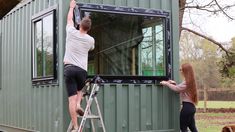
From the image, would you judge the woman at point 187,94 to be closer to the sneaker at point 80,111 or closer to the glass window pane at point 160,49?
the glass window pane at point 160,49

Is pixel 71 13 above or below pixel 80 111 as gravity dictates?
above

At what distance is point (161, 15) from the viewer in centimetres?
701

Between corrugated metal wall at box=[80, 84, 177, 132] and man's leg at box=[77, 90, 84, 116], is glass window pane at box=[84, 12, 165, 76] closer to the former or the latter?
corrugated metal wall at box=[80, 84, 177, 132]

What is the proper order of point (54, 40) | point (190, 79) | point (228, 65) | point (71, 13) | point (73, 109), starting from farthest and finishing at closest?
point (228, 65)
point (190, 79)
point (54, 40)
point (71, 13)
point (73, 109)

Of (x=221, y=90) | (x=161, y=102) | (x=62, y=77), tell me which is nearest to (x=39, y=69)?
(x=62, y=77)

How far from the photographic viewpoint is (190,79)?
6.69 metres

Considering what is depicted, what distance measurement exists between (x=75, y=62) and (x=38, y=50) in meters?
1.58

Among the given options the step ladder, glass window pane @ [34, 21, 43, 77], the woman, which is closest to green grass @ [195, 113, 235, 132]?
the woman

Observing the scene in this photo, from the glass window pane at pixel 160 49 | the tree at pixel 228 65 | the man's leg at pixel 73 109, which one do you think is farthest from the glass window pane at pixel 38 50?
the tree at pixel 228 65

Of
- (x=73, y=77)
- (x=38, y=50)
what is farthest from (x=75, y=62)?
(x=38, y=50)

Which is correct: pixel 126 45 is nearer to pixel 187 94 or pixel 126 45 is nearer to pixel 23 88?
pixel 187 94

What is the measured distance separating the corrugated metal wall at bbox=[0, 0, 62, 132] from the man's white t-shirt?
0.63 metres

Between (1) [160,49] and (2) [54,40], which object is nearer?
(2) [54,40]

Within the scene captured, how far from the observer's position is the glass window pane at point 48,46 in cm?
655
